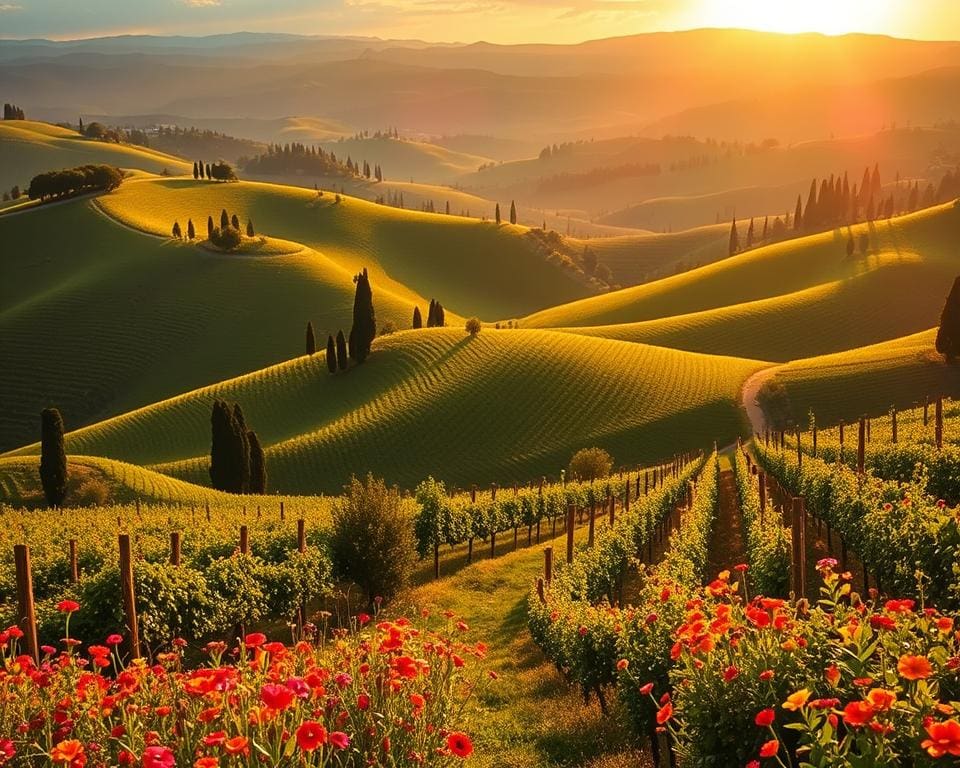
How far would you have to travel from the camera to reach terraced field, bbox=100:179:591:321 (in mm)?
168875

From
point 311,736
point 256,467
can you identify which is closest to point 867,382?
point 256,467

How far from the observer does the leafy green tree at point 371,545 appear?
22.7 metres

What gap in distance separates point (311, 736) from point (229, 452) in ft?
176

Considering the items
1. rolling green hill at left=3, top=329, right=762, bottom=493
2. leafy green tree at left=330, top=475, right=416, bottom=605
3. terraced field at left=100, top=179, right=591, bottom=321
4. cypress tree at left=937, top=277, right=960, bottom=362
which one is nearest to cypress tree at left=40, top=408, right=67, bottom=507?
rolling green hill at left=3, top=329, right=762, bottom=493

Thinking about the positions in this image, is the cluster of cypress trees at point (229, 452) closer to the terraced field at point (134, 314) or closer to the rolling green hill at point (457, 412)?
the rolling green hill at point (457, 412)

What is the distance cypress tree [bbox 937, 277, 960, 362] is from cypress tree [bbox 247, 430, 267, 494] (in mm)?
60525

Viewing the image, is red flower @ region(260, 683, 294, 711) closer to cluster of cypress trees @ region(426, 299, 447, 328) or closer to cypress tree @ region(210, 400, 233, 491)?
cypress tree @ region(210, 400, 233, 491)

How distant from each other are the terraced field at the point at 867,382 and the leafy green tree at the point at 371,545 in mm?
54014

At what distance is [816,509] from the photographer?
25578 millimetres

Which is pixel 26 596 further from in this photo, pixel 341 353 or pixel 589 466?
pixel 341 353

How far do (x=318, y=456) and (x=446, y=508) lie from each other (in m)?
37.1

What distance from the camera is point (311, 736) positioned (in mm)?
5102

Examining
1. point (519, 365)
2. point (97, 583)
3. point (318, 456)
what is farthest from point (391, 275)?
point (97, 583)

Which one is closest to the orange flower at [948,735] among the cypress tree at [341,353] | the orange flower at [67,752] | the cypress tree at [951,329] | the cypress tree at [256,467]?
the orange flower at [67,752]
